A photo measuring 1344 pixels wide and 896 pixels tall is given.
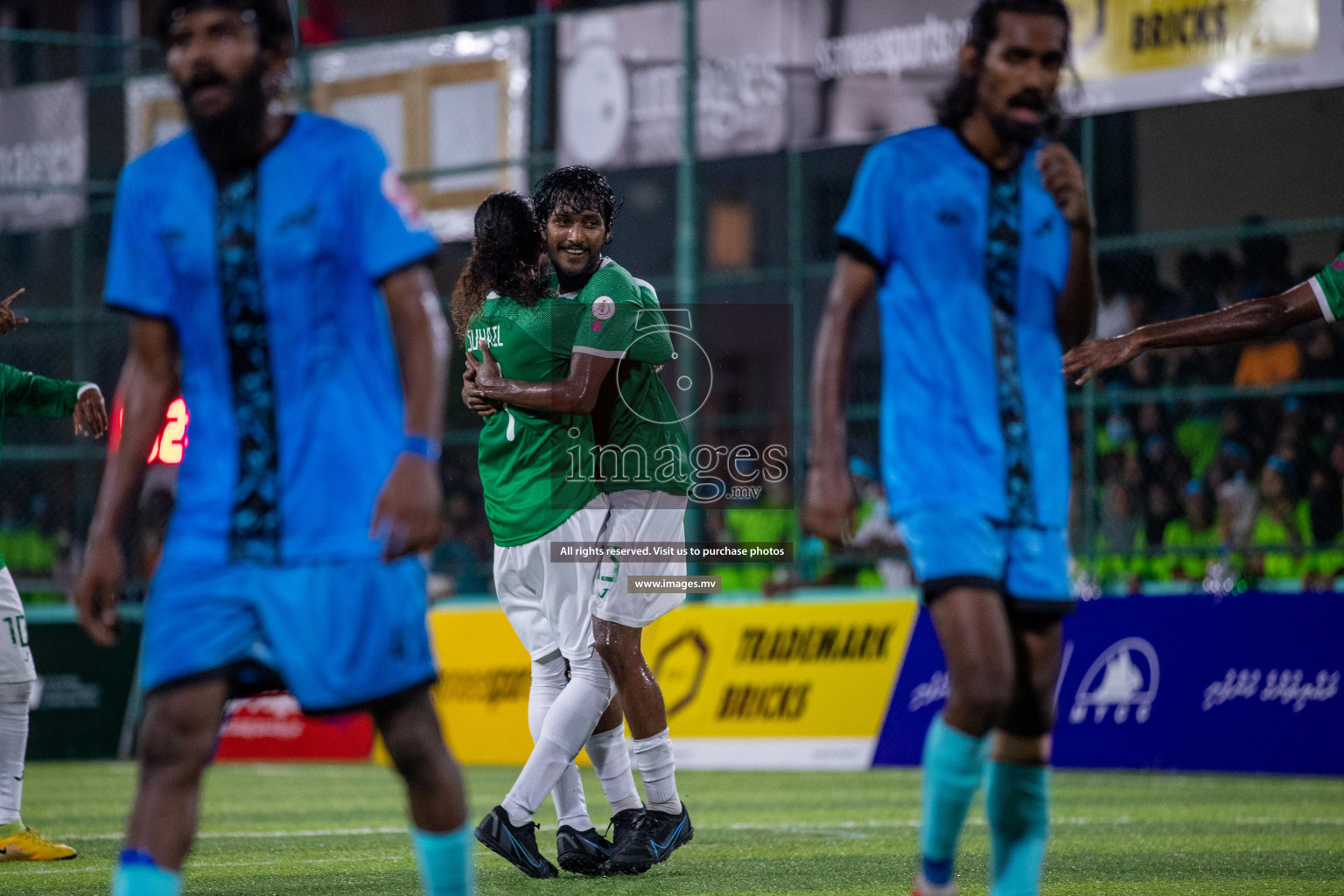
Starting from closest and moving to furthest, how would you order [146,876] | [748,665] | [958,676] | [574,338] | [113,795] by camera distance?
[146,876], [958,676], [574,338], [113,795], [748,665]

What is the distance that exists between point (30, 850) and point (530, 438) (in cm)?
275

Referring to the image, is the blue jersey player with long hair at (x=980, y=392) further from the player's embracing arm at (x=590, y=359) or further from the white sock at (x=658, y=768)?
the white sock at (x=658, y=768)

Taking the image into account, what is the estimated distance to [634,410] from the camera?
22.1ft

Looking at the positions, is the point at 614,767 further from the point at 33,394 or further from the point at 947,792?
the point at 33,394

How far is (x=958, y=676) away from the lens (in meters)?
4.18

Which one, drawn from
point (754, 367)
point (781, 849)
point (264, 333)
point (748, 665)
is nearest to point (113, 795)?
point (748, 665)

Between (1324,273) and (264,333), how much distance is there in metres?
3.37

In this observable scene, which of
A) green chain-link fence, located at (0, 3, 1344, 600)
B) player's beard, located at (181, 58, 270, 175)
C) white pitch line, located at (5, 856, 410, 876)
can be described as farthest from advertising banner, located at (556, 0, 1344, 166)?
player's beard, located at (181, 58, 270, 175)

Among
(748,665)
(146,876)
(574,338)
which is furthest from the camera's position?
(748,665)

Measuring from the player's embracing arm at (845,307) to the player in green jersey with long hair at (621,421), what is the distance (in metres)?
2.22

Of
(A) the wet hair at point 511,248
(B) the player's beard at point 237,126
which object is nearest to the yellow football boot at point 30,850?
(A) the wet hair at point 511,248

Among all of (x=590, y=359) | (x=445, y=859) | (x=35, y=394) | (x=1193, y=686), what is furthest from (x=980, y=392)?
(x=1193, y=686)

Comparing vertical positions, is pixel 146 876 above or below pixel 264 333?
below

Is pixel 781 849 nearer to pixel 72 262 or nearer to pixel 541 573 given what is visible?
pixel 541 573
